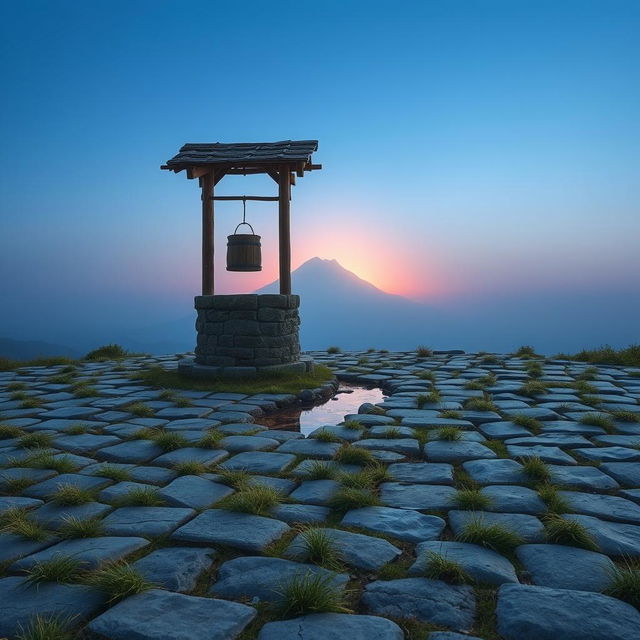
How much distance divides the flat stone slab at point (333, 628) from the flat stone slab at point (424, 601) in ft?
0.29

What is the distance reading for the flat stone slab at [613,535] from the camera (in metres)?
2.18

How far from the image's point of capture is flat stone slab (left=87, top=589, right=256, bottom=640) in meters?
1.64

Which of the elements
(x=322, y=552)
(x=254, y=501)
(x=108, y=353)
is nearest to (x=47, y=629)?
(x=322, y=552)

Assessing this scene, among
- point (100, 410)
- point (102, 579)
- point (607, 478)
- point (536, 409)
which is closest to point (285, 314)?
point (100, 410)

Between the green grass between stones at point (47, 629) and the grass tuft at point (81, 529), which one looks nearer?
the green grass between stones at point (47, 629)

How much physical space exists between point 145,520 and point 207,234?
570 cm

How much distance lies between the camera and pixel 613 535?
7.55ft

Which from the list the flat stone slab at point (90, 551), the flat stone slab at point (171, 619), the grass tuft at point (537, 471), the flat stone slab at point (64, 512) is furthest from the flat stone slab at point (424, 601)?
the flat stone slab at point (64, 512)

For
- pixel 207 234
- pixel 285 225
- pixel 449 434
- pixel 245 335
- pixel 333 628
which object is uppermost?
pixel 285 225

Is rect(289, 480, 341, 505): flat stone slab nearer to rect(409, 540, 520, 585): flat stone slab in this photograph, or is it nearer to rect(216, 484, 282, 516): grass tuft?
rect(216, 484, 282, 516): grass tuft

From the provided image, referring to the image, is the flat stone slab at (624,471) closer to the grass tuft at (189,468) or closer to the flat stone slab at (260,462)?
the flat stone slab at (260,462)

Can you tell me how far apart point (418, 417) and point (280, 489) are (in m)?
2.11

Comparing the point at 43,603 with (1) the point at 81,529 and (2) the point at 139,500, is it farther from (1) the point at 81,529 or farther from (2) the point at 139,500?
(2) the point at 139,500

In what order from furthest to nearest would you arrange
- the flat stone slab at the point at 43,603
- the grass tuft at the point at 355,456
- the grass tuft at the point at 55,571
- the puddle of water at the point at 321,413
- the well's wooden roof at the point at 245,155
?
the well's wooden roof at the point at 245,155 → the puddle of water at the point at 321,413 → the grass tuft at the point at 355,456 → the grass tuft at the point at 55,571 → the flat stone slab at the point at 43,603
